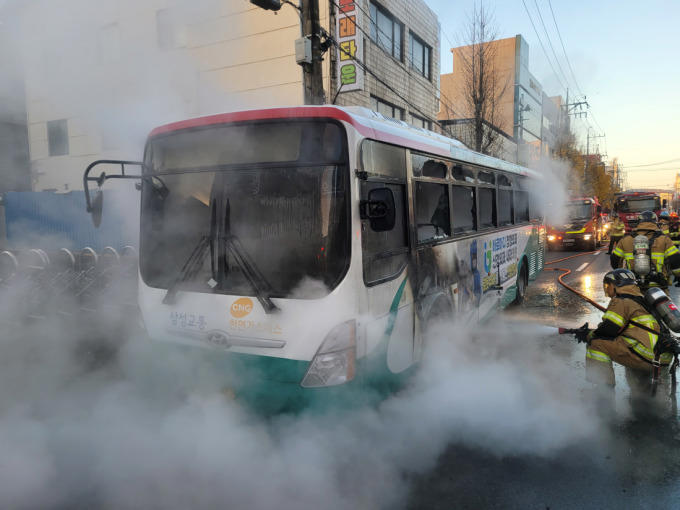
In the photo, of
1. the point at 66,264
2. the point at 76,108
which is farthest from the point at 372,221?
the point at 66,264

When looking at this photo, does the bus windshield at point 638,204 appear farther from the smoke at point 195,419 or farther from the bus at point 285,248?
the bus at point 285,248

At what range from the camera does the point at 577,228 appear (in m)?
18.3

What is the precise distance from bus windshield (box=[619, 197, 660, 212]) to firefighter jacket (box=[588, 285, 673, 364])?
71.8 feet

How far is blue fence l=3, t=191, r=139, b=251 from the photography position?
35.1 feet

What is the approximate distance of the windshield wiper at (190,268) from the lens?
3.40 m

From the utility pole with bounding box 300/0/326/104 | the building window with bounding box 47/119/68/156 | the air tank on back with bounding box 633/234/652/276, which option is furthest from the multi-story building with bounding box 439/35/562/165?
the building window with bounding box 47/119/68/156

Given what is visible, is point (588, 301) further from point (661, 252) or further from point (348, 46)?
point (348, 46)

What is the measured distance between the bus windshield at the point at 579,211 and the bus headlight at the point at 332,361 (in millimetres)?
18509

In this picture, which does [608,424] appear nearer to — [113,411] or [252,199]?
[252,199]

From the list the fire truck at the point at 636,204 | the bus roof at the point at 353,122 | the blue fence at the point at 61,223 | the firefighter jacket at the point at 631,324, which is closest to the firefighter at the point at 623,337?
the firefighter jacket at the point at 631,324

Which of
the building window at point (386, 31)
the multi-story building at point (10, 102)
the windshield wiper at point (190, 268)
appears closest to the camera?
the windshield wiper at point (190, 268)

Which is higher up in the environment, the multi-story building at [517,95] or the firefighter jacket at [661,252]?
the multi-story building at [517,95]

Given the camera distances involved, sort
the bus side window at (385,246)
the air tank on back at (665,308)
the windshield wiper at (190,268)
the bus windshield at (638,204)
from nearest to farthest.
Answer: the bus side window at (385,246) → the windshield wiper at (190,268) → the air tank on back at (665,308) → the bus windshield at (638,204)

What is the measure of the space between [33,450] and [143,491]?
1099mm
